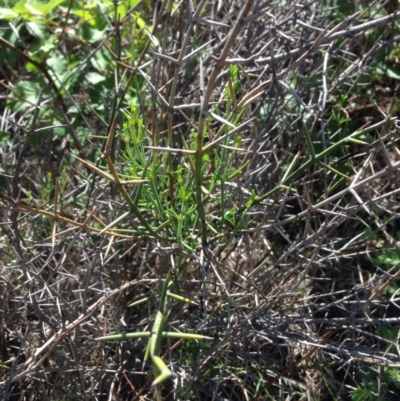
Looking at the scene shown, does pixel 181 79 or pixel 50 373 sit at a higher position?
pixel 181 79

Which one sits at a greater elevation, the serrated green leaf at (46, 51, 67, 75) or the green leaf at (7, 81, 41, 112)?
the serrated green leaf at (46, 51, 67, 75)

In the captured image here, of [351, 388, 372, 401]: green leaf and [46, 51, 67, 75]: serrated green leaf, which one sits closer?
[351, 388, 372, 401]: green leaf

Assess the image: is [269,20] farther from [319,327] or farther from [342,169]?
[319,327]

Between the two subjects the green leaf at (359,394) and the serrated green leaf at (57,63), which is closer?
the green leaf at (359,394)

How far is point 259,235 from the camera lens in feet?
6.35

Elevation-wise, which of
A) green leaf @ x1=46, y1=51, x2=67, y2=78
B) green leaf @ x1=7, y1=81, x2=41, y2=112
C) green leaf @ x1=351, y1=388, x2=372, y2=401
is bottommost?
green leaf @ x1=351, y1=388, x2=372, y2=401

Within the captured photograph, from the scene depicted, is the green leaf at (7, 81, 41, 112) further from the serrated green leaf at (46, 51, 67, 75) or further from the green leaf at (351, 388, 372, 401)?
the green leaf at (351, 388, 372, 401)

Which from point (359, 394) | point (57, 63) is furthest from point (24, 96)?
point (359, 394)

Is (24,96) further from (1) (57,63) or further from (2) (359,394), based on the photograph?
(2) (359,394)

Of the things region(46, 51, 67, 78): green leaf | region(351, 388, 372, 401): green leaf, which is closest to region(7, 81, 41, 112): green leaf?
region(46, 51, 67, 78): green leaf

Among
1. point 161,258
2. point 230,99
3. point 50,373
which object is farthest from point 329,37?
point 50,373

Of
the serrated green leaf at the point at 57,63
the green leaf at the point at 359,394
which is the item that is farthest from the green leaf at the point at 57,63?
the green leaf at the point at 359,394

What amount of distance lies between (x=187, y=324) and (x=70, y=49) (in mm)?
1280

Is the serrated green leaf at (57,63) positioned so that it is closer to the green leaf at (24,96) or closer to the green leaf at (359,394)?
the green leaf at (24,96)
